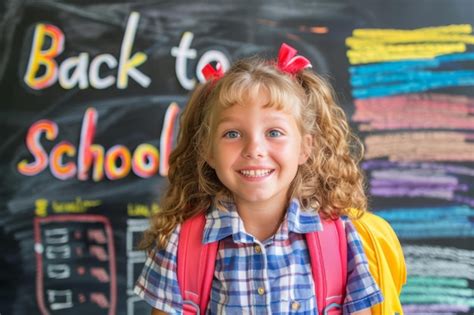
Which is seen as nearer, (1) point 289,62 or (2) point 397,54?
(1) point 289,62

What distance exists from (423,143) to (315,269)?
88 cm

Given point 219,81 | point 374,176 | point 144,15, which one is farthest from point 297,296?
point 144,15

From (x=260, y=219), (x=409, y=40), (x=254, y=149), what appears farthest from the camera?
(x=409, y=40)

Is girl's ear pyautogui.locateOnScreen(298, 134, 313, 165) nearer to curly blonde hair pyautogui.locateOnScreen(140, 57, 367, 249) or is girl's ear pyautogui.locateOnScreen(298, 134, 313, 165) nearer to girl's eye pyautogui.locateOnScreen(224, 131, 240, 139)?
curly blonde hair pyautogui.locateOnScreen(140, 57, 367, 249)

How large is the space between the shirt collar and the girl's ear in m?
0.10

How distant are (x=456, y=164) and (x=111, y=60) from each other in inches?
47.8

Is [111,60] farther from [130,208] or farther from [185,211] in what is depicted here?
[185,211]

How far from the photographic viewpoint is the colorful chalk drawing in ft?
5.73

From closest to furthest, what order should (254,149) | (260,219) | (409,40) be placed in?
1. (254,149)
2. (260,219)
3. (409,40)

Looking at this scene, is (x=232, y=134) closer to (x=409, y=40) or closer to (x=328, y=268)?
(x=328, y=268)

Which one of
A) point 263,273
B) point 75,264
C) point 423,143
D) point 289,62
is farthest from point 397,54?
point 75,264

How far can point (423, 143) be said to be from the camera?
1756 mm

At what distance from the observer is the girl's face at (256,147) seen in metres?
1.05

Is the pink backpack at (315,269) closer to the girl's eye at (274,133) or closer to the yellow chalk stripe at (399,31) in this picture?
the girl's eye at (274,133)
